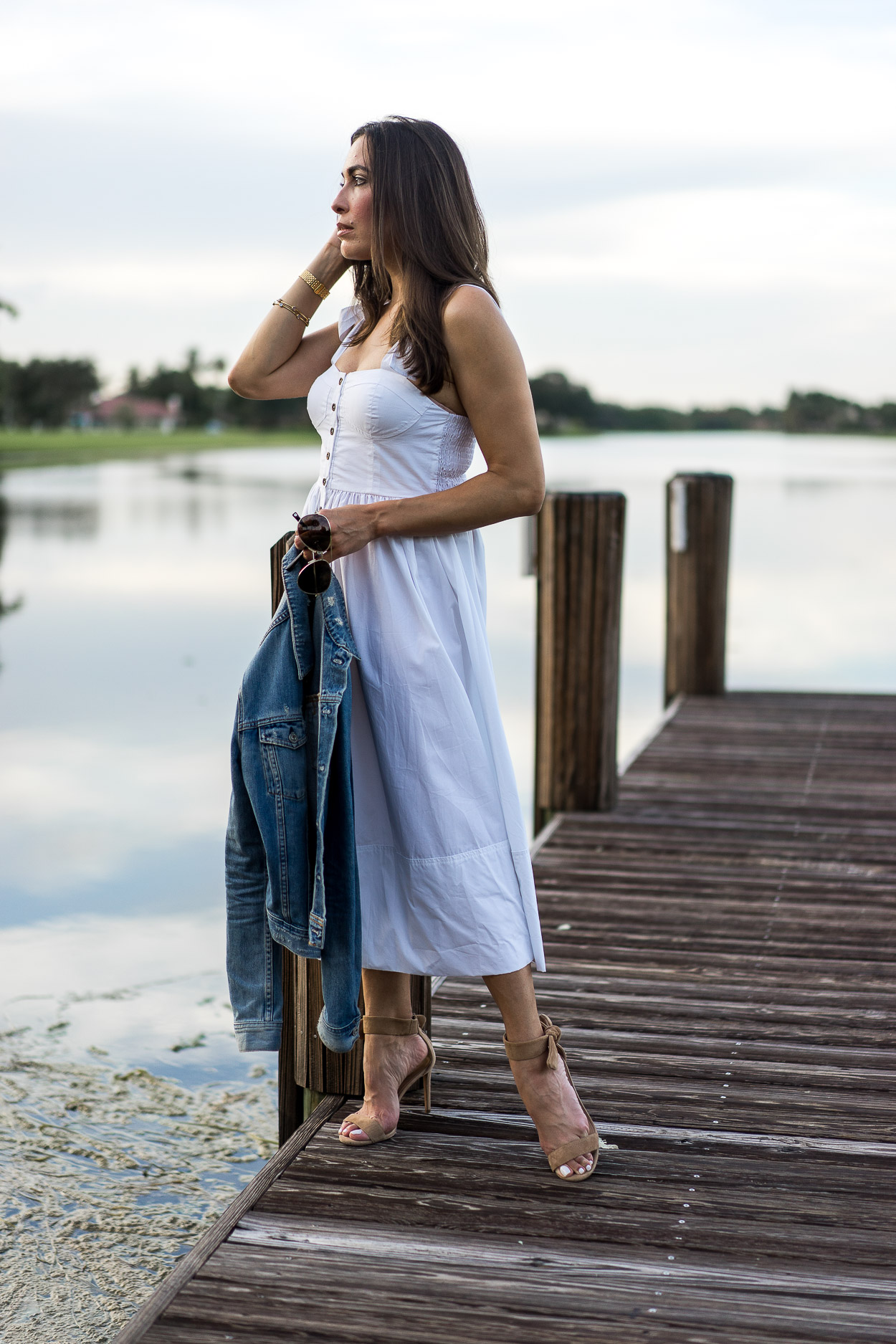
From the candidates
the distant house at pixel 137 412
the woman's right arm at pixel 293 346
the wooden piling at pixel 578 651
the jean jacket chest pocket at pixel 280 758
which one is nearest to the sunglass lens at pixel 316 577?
the jean jacket chest pocket at pixel 280 758

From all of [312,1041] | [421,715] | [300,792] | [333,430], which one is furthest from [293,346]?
[312,1041]

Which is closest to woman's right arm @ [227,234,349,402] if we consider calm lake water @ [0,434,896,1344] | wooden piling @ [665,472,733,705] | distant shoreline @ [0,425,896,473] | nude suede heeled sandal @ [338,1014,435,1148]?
nude suede heeled sandal @ [338,1014,435,1148]

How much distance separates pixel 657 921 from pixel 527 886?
1.56 meters

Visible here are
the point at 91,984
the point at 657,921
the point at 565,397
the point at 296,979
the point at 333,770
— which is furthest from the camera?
the point at 565,397

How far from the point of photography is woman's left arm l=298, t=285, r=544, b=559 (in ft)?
7.07

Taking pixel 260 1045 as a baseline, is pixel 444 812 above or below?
above

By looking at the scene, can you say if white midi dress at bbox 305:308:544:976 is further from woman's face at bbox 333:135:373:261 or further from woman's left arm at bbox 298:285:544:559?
woman's face at bbox 333:135:373:261

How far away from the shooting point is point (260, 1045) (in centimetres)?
232

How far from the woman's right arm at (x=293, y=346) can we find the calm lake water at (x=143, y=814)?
1.82m

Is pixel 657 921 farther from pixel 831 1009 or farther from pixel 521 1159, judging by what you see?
pixel 521 1159

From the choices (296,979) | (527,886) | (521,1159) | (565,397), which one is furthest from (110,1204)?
(565,397)

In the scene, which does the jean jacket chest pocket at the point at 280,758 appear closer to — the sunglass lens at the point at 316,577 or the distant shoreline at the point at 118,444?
the sunglass lens at the point at 316,577

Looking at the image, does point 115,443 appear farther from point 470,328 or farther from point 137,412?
point 470,328

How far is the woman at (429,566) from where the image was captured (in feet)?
7.14
